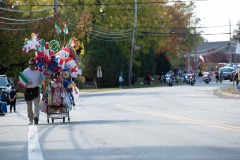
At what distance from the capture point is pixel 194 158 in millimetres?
9984

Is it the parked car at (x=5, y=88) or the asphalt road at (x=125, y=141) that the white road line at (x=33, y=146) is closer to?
the asphalt road at (x=125, y=141)

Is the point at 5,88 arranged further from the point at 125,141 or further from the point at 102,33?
the point at 102,33

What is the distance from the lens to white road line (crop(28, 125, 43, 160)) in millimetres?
10898

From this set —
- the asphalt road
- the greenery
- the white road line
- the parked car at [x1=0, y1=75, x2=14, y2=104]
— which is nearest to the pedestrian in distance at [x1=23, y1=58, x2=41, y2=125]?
the asphalt road

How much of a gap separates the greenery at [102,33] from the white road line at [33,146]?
35018mm

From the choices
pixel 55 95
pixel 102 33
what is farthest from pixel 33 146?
pixel 102 33

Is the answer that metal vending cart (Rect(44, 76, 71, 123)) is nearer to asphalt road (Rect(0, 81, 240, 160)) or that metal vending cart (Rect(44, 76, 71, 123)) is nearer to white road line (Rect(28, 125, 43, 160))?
asphalt road (Rect(0, 81, 240, 160))

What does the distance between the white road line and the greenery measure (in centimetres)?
3502

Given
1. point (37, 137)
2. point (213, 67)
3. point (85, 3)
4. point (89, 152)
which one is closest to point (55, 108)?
point (37, 137)

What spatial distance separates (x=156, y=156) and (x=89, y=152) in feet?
4.64

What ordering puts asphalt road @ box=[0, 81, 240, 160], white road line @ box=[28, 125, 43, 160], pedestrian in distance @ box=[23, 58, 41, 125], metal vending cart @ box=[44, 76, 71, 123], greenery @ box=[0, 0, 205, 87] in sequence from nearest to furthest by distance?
asphalt road @ box=[0, 81, 240, 160] < white road line @ box=[28, 125, 43, 160] < pedestrian in distance @ box=[23, 58, 41, 125] < metal vending cart @ box=[44, 76, 71, 123] < greenery @ box=[0, 0, 205, 87]

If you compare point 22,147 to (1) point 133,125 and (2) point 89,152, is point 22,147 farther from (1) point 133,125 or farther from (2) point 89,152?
(1) point 133,125

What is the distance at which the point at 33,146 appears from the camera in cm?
1246

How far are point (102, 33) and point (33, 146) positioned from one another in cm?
5724
